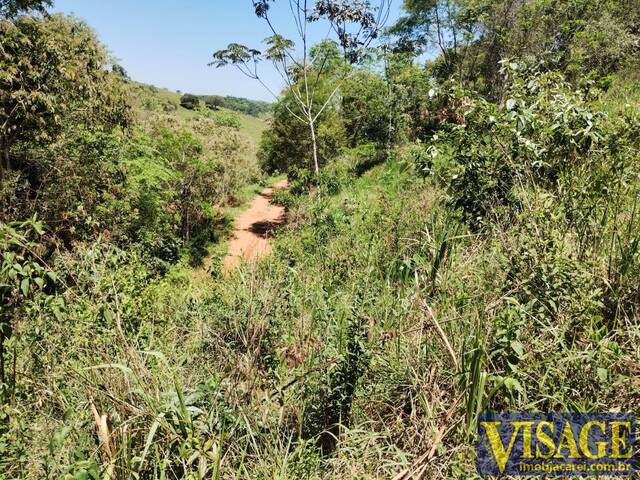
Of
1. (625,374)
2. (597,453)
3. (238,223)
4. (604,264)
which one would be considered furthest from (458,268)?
(238,223)

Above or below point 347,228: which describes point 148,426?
below

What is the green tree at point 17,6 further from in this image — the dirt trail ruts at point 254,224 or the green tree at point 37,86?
the dirt trail ruts at point 254,224

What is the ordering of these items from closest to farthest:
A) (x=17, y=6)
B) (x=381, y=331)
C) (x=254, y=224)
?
1. (x=381, y=331)
2. (x=17, y=6)
3. (x=254, y=224)

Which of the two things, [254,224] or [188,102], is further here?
[188,102]

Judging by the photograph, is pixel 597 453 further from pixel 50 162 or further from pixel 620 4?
pixel 620 4

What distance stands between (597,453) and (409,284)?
191 centimetres

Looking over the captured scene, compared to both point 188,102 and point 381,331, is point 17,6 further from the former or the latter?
point 188,102

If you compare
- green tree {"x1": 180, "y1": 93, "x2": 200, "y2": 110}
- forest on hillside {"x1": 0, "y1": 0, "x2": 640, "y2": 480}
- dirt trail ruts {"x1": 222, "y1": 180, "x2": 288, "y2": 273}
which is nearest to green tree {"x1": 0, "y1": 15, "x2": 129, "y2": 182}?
dirt trail ruts {"x1": 222, "y1": 180, "x2": 288, "y2": 273}

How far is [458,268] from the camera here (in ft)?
10.1

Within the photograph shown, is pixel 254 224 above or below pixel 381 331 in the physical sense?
below

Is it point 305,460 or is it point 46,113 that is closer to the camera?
point 305,460

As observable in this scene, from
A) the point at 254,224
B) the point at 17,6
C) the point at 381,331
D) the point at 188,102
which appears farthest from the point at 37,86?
the point at 188,102

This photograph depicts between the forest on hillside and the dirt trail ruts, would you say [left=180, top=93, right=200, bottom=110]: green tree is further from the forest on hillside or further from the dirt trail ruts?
the forest on hillside

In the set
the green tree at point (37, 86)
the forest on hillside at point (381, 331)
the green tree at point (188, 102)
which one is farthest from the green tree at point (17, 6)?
the green tree at point (188, 102)
